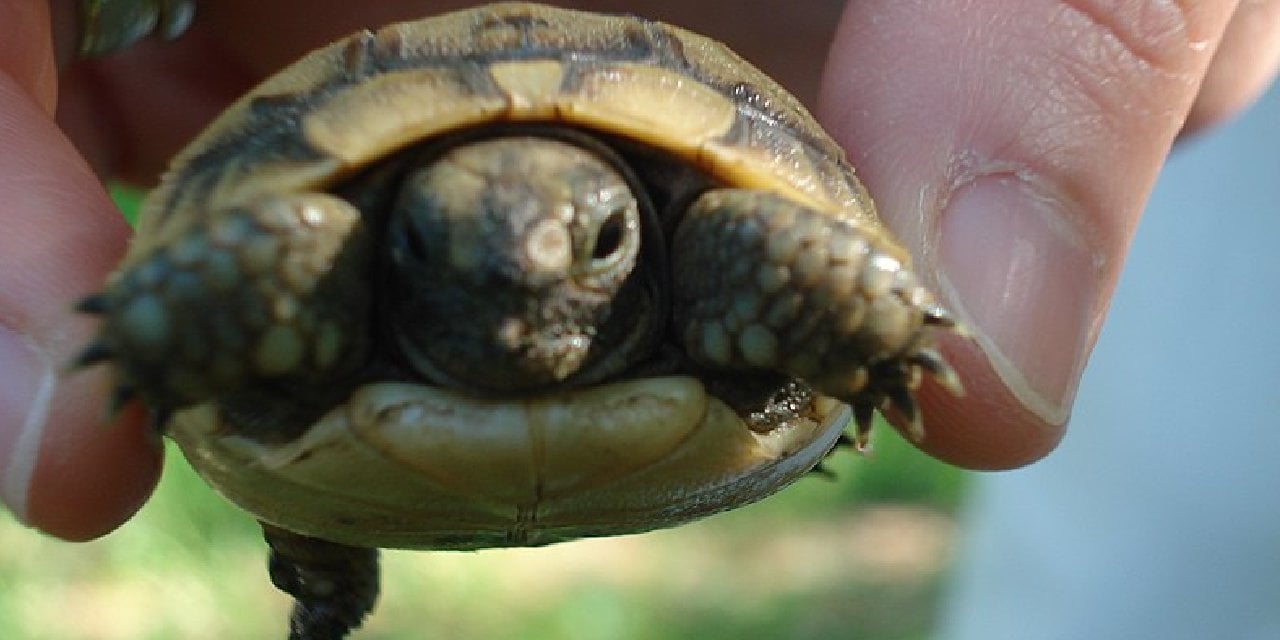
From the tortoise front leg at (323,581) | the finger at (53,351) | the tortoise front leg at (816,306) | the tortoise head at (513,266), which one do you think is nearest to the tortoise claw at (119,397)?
the tortoise head at (513,266)

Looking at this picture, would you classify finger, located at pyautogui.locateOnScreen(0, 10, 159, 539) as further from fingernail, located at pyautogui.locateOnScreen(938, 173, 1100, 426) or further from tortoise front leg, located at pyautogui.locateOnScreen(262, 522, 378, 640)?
fingernail, located at pyautogui.locateOnScreen(938, 173, 1100, 426)

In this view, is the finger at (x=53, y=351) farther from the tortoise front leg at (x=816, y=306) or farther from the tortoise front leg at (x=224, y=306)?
the tortoise front leg at (x=816, y=306)

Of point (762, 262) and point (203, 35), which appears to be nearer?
point (762, 262)

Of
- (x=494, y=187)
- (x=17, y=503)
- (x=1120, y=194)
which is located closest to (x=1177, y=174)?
(x=1120, y=194)

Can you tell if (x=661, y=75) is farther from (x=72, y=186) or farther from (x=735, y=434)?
(x=72, y=186)

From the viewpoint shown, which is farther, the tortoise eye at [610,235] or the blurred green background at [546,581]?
the blurred green background at [546,581]

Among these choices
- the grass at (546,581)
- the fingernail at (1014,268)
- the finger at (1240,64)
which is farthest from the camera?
the grass at (546,581)

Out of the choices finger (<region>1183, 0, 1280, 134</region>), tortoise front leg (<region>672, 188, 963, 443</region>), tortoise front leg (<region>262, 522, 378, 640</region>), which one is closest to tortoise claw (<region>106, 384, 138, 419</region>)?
tortoise front leg (<region>672, 188, 963, 443</region>)
